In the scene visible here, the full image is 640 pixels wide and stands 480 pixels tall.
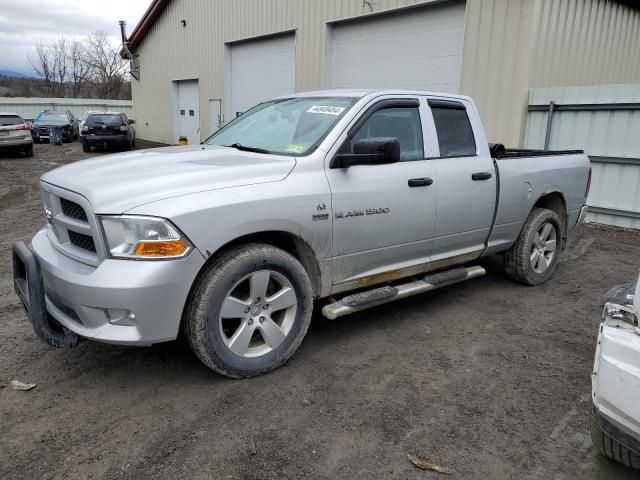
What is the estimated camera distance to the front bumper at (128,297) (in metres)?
2.78

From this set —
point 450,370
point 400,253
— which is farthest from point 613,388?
point 400,253

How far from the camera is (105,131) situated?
1942 cm

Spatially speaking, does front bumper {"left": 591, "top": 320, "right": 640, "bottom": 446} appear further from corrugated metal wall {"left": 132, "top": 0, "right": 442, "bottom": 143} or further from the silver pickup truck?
corrugated metal wall {"left": 132, "top": 0, "right": 442, "bottom": 143}

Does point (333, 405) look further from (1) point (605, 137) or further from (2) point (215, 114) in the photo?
(2) point (215, 114)

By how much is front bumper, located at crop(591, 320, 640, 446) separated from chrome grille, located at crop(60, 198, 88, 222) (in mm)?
2800

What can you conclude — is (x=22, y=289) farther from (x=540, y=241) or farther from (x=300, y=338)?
(x=540, y=241)

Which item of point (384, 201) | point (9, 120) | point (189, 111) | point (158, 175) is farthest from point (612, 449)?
point (189, 111)

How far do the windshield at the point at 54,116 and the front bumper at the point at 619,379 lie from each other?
A: 2662 cm

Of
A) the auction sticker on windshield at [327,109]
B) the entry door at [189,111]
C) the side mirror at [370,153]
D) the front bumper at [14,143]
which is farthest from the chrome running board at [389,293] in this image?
the front bumper at [14,143]

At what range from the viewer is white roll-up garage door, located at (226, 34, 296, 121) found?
1423cm

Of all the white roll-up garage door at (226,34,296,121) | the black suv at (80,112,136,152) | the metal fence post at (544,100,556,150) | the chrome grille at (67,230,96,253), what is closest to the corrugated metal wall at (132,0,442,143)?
the white roll-up garage door at (226,34,296,121)

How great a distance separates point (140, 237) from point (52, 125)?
78.0ft

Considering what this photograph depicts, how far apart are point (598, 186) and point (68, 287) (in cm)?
841

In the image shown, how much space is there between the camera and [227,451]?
2652 millimetres
